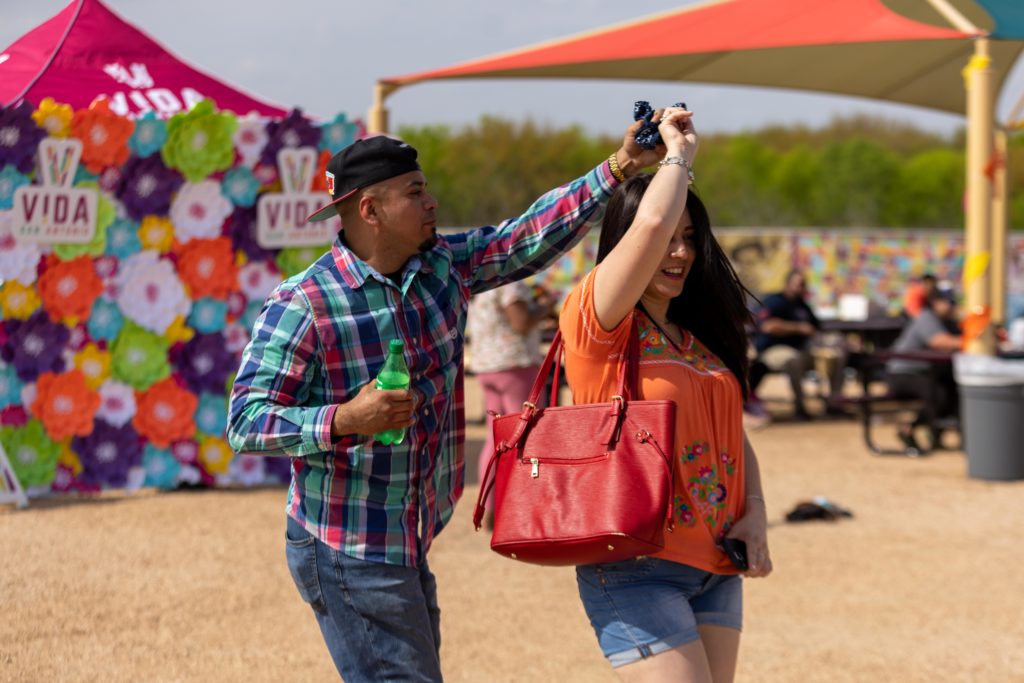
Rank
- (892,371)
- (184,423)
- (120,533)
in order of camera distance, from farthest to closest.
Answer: (892,371) < (184,423) < (120,533)

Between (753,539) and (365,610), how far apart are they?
2.69 ft

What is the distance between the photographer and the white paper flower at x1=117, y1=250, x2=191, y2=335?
26.7ft

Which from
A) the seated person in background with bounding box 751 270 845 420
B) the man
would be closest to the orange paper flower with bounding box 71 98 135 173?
the man

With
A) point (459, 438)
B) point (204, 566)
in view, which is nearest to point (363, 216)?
point (459, 438)

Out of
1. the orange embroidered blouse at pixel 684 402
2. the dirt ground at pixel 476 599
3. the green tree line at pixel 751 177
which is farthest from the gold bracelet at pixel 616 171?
the green tree line at pixel 751 177

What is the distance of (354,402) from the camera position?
2.41 metres

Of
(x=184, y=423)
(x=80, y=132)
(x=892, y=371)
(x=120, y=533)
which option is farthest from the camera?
(x=892, y=371)

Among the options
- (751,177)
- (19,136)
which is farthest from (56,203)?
(751,177)

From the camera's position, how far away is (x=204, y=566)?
6.27m

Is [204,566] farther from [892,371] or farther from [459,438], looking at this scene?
[892,371]

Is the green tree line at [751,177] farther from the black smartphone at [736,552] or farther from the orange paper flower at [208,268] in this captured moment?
the black smartphone at [736,552]

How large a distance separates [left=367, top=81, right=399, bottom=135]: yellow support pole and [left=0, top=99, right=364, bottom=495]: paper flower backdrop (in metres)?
2.29

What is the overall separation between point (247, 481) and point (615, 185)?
6090mm

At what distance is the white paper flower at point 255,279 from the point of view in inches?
331
